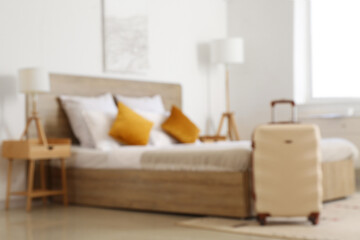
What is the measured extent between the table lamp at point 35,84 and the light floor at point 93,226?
2.14ft

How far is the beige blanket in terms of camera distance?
384 centimetres

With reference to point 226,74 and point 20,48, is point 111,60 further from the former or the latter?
point 226,74

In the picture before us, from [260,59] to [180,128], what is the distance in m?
2.06

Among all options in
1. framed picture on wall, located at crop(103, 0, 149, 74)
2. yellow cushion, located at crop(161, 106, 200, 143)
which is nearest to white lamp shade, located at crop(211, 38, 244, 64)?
framed picture on wall, located at crop(103, 0, 149, 74)

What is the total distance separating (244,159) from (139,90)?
2.45 m

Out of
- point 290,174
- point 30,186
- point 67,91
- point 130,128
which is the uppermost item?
point 67,91

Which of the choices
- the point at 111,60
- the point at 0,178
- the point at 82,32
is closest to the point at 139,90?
the point at 111,60

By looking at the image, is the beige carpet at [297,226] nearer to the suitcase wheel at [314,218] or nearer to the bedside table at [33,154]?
the suitcase wheel at [314,218]

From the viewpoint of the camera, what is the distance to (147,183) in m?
4.36

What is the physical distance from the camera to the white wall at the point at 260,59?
6930mm

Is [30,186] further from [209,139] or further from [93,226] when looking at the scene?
[209,139]

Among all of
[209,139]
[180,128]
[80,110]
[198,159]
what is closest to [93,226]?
[198,159]

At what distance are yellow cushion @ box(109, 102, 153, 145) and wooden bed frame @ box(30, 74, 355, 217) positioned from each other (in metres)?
0.47

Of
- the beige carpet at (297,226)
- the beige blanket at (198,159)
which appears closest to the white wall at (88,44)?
the beige blanket at (198,159)
